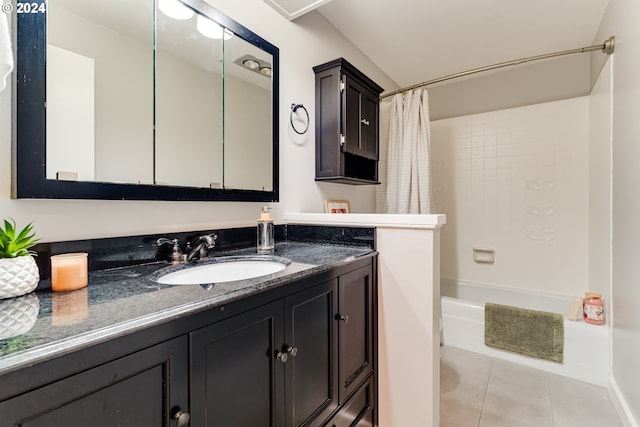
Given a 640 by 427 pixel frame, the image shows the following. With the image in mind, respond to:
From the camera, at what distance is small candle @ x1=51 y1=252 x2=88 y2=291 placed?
0.74m

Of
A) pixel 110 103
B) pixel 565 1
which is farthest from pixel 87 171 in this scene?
pixel 565 1

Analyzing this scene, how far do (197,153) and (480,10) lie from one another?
209 centimetres

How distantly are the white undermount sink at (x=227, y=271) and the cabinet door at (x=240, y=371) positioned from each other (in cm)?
24

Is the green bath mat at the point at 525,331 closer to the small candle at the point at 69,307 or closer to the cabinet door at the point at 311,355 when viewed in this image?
the cabinet door at the point at 311,355

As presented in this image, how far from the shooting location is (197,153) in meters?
1.26

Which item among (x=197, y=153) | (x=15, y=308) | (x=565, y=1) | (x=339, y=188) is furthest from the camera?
(x=339, y=188)

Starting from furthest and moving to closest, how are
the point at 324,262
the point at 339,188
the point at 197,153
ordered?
the point at 339,188
the point at 197,153
the point at 324,262

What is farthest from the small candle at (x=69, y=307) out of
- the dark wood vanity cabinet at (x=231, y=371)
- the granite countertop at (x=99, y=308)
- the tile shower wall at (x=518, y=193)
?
the tile shower wall at (x=518, y=193)

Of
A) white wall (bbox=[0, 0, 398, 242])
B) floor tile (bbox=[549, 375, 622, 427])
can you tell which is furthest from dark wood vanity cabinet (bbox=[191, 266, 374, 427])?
floor tile (bbox=[549, 375, 622, 427])

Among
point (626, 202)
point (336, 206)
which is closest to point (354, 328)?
point (336, 206)

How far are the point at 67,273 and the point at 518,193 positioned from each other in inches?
127

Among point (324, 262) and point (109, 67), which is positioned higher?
point (109, 67)

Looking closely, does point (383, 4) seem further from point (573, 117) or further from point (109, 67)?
point (573, 117)

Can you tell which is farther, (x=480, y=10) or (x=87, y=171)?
(x=480, y=10)
